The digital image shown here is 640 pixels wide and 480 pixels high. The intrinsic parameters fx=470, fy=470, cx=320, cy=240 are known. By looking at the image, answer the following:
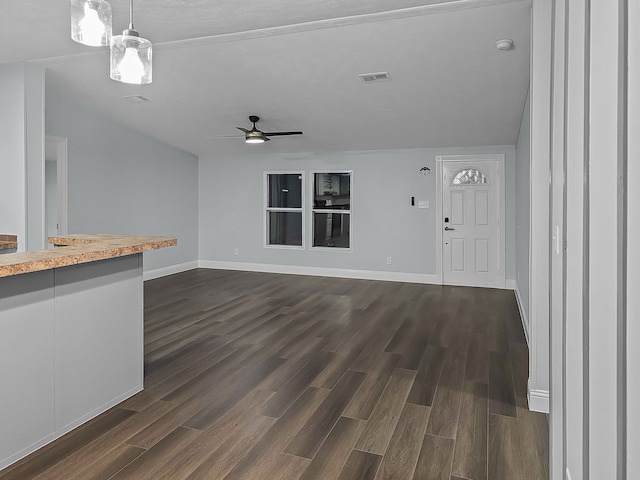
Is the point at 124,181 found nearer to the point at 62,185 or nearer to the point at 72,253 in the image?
the point at 62,185

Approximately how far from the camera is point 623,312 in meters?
0.97

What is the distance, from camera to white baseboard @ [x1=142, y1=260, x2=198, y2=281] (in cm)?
793

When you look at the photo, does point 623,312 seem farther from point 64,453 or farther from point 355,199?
point 355,199

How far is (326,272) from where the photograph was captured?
856 cm

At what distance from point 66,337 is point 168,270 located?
19.6ft

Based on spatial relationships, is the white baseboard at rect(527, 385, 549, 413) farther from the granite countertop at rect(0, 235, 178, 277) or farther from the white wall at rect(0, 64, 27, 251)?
the white wall at rect(0, 64, 27, 251)

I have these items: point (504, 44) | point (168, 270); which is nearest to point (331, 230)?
point (168, 270)

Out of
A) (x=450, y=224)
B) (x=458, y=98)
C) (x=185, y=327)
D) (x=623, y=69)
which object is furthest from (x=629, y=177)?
(x=450, y=224)

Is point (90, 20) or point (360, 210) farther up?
point (90, 20)

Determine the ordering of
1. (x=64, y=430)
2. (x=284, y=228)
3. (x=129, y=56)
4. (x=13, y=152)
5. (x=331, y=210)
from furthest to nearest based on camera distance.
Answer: (x=284, y=228), (x=331, y=210), (x=13, y=152), (x=64, y=430), (x=129, y=56)

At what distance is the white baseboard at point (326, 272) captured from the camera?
26.0 ft

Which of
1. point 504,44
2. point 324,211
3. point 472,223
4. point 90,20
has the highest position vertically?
point 504,44

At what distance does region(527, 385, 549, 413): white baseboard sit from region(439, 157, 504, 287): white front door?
4726 millimetres

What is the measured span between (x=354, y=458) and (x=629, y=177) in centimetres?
201
